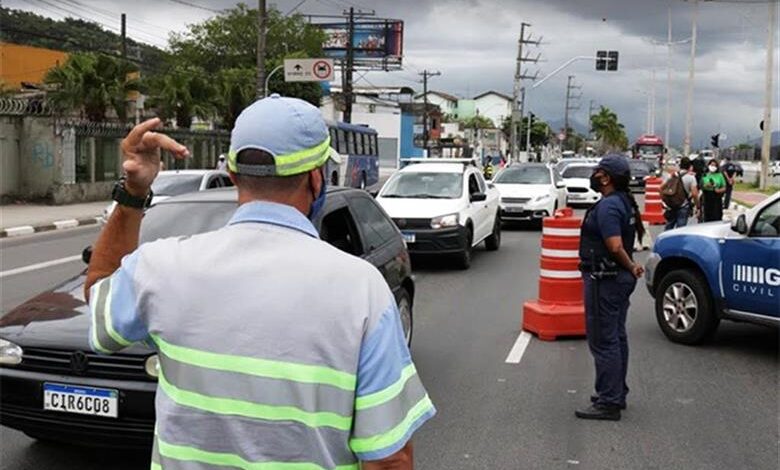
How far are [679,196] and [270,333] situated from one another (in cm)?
1377

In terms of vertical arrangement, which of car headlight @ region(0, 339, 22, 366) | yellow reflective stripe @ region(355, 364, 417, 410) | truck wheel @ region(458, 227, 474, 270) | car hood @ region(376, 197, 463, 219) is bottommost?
truck wheel @ region(458, 227, 474, 270)

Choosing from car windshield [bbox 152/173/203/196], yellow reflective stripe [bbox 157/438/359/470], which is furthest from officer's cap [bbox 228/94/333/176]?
car windshield [bbox 152/173/203/196]

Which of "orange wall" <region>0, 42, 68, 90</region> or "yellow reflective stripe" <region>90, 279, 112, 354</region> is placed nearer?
"yellow reflective stripe" <region>90, 279, 112, 354</region>

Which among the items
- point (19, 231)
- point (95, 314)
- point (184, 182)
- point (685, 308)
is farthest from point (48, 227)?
point (95, 314)

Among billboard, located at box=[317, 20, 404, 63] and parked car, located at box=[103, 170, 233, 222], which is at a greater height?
billboard, located at box=[317, 20, 404, 63]

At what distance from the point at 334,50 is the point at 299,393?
72906 mm

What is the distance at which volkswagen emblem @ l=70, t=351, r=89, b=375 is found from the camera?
443 cm

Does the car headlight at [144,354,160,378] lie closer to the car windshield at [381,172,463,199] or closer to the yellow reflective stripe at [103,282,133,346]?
Result: the yellow reflective stripe at [103,282,133,346]

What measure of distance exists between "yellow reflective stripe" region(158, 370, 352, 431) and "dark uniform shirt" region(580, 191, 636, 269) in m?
4.31

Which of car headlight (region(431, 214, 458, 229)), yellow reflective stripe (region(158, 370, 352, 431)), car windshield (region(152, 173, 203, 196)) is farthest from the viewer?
car windshield (region(152, 173, 203, 196))

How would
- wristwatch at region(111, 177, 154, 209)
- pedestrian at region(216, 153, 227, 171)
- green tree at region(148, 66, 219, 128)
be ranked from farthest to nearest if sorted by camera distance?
green tree at region(148, 66, 219, 128)
pedestrian at region(216, 153, 227, 171)
wristwatch at region(111, 177, 154, 209)

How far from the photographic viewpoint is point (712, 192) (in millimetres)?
15805

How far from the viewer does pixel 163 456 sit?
1914mm

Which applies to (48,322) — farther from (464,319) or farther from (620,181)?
(464,319)
